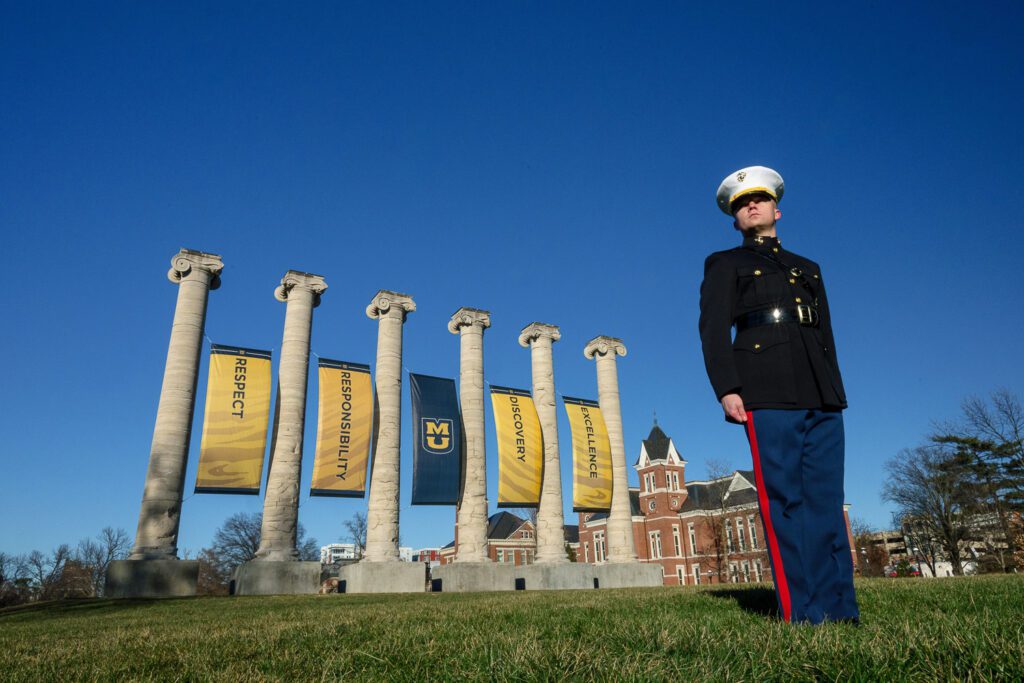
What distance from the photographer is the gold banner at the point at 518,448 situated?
26484 mm

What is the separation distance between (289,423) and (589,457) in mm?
13893

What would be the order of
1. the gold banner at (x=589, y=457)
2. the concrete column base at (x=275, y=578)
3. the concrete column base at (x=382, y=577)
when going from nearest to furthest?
the concrete column base at (x=275, y=578), the concrete column base at (x=382, y=577), the gold banner at (x=589, y=457)

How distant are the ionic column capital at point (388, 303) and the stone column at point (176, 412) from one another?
22.3ft

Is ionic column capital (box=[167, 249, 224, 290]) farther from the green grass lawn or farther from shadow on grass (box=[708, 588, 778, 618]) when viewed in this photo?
shadow on grass (box=[708, 588, 778, 618])

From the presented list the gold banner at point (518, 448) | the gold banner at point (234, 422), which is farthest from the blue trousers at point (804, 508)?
the gold banner at point (518, 448)

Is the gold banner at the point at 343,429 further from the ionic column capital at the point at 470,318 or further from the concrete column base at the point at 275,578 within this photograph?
the ionic column capital at the point at 470,318

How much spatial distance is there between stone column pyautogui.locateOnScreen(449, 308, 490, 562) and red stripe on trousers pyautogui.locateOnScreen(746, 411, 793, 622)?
926 inches

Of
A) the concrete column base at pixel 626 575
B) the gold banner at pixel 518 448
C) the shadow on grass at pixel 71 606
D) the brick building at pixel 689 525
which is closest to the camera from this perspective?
the shadow on grass at pixel 71 606

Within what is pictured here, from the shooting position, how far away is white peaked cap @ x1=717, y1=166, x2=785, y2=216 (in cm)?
446

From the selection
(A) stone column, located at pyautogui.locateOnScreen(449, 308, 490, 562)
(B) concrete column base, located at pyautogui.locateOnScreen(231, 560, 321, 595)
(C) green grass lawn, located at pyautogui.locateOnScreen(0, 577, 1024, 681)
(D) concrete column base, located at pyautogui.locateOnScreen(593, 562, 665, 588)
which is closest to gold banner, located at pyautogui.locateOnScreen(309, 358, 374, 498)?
(B) concrete column base, located at pyautogui.locateOnScreen(231, 560, 321, 595)

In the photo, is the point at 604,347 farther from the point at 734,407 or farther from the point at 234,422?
the point at 734,407

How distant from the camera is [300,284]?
26.5 metres

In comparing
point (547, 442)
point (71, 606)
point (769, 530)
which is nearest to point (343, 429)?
point (71, 606)

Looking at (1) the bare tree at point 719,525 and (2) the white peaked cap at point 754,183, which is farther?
(1) the bare tree at point 719,525
